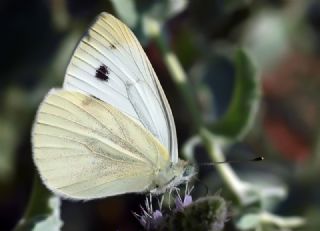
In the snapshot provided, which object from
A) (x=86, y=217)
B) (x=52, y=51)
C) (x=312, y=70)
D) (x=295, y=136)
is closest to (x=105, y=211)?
(x=86, y=217)

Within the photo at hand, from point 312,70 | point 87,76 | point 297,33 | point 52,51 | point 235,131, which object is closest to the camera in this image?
point 87,76

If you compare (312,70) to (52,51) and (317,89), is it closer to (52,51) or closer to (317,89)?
(317,89)

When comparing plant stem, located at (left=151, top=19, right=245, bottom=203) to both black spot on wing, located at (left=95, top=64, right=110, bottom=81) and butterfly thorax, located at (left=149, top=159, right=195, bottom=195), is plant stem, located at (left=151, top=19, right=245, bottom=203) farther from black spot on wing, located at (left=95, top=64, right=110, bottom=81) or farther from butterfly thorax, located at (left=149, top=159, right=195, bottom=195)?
black spot on wing, located at (left=95, top=64, right=110, bottom=81)

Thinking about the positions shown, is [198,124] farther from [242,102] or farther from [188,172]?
[188,172]

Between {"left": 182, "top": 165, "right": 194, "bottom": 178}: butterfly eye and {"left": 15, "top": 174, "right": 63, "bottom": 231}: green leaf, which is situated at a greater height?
{"left": 182, "top": 165, "right": 194, "bottom": 178}: butterfly eye

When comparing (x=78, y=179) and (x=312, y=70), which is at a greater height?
(x=312, y=70)

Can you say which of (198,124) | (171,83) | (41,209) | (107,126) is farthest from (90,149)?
(171,83)

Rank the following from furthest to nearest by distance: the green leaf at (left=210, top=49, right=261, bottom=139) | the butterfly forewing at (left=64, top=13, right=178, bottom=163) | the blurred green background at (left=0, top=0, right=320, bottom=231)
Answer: the blurred green background at (left=0, top=0, right=320, bottom=231) < the green leaf at (left=210, top=49, right=261, bottom=139) < the butterfly forewing at (left=64, top=13, right=178, bottom=163)

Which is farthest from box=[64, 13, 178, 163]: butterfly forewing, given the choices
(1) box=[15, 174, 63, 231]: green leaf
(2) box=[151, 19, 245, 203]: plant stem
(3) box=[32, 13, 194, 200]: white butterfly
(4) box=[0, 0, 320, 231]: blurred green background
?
(4) box=[0, 0, 320, 231]: blurred green background
